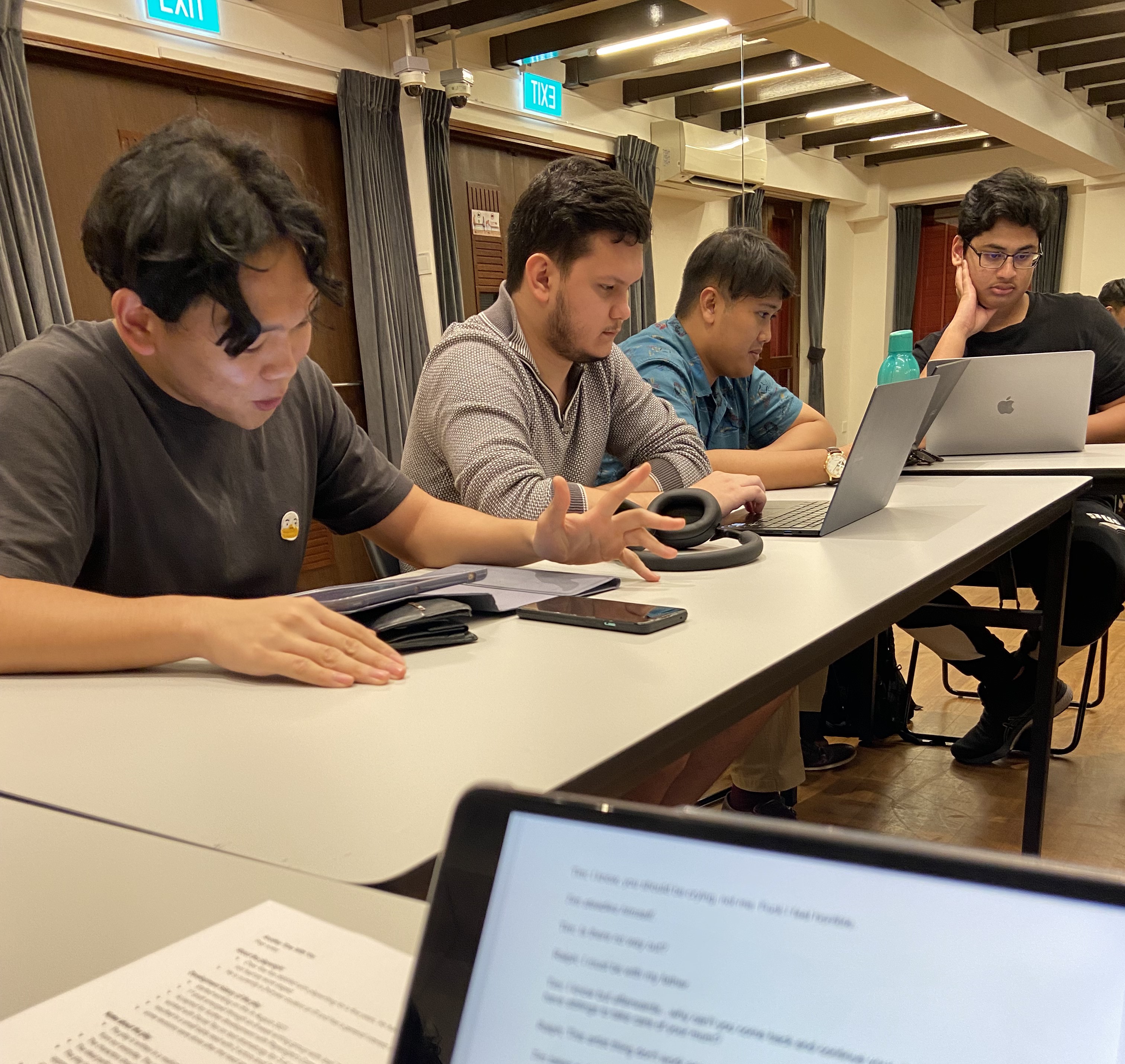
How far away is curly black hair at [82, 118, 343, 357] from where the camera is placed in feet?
3.34

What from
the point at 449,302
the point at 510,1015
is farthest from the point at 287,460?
the point at 449,302

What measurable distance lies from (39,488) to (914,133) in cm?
744

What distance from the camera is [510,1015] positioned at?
0.97 ft

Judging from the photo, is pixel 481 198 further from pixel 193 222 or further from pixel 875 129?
pixel 193 222

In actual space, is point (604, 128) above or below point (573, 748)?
above

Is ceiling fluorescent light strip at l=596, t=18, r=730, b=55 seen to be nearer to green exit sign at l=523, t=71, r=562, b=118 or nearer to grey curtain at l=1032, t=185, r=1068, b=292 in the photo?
green exit sign at l=523, t=71, r=562, b=118

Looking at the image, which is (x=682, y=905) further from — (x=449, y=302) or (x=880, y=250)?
(x=880, y=250)

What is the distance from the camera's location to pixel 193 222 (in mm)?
1020

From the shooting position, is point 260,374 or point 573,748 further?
point 260,374

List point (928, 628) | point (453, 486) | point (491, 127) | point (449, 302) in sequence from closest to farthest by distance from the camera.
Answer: point (453, 486) < point (928, 628) < point (449, 302) < point (491, 127)

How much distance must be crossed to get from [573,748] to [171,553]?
0.73 m

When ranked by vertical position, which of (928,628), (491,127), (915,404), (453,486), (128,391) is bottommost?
(928,628)

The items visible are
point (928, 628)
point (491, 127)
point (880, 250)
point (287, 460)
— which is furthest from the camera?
point (880, 250)

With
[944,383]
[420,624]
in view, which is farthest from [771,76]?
[420,624]
